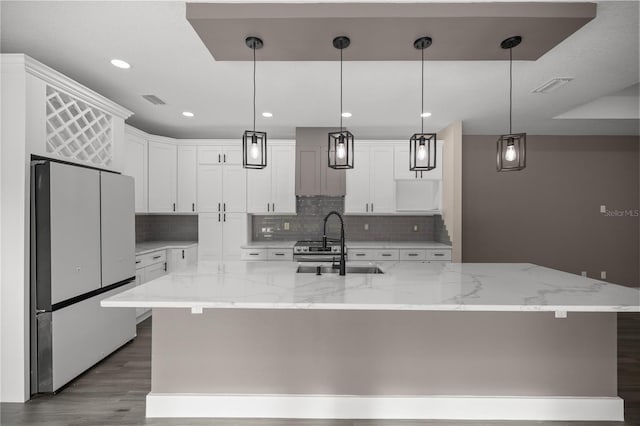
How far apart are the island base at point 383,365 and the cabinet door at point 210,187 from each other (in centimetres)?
285

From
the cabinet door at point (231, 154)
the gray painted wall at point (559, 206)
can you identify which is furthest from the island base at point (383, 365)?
the gray painted wall at point (559, 206)

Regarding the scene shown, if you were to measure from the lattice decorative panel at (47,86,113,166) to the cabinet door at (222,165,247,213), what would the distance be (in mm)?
1724

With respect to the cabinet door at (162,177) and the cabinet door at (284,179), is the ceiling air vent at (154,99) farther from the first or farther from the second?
the cabinet door at (284,179)

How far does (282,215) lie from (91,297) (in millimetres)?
2901

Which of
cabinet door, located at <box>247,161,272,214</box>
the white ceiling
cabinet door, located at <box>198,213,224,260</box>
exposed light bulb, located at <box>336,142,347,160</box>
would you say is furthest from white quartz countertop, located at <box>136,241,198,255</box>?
exposed light bulb, located at <box>336,142,347,160</box>

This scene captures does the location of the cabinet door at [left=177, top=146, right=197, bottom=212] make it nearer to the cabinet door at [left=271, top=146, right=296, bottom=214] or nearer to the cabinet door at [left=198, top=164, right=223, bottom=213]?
the cabinet door at [left=198, top=164, right=223, bottom=213]

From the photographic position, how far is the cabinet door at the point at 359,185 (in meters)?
4.90

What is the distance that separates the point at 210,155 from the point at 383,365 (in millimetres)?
3845

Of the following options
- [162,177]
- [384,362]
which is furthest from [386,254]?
[162,177]

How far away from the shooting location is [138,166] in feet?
14.4

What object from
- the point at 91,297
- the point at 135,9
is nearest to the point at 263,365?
the point at 91,297

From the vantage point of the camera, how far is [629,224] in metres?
5.29

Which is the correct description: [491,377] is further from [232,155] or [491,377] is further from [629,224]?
[629,224]

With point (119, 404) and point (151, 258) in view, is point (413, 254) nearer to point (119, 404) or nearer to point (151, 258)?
point (151, 258)
